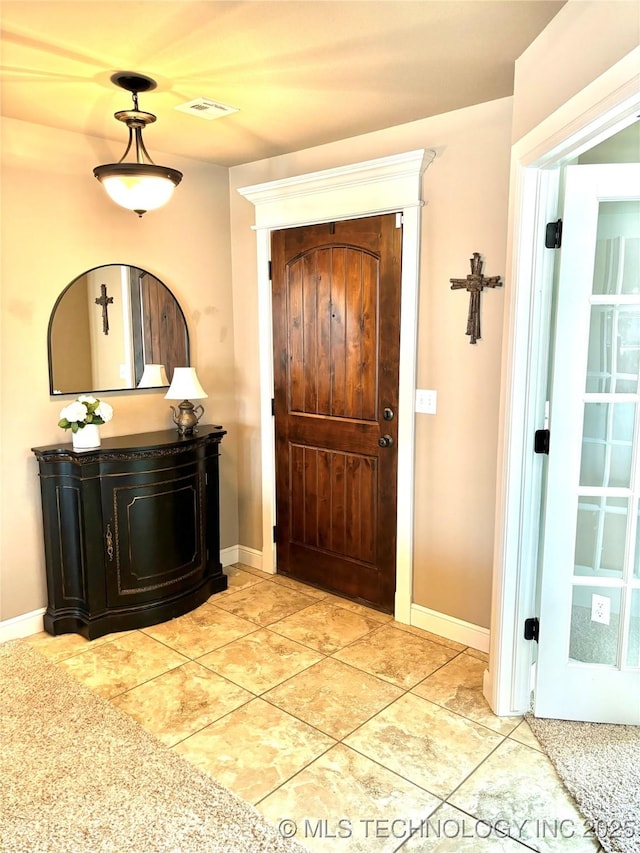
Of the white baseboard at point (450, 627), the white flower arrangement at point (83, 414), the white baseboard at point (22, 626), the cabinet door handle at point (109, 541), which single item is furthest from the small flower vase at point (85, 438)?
the white baseboard at point (450, 627)

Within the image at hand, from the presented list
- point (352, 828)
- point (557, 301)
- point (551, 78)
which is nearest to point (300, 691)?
point (352, 828)

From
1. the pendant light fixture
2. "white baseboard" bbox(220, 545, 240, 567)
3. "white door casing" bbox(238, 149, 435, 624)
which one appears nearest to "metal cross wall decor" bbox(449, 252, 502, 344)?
"white door casing" bbox(238, 149, 435, 624)

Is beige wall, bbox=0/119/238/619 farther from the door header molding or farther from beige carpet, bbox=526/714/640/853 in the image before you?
beige carpet, bbox=526/714/640/853

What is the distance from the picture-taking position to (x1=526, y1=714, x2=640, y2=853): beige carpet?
1866 mm

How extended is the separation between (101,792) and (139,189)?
2.22 meters

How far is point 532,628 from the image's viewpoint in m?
2.43

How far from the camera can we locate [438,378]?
3012 millimetres

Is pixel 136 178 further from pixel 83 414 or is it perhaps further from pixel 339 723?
pixel 339 723

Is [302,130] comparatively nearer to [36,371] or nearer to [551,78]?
[551,78]

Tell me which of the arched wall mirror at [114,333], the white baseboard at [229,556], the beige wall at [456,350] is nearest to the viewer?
the beige wall at [456,350]

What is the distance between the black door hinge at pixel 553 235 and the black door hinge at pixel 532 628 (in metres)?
1.42

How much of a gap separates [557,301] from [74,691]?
252 centimetres

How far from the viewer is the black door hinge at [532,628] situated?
95.3 inches

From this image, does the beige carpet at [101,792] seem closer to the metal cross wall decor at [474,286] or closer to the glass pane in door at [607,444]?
the glass pane in door at [607,444]
